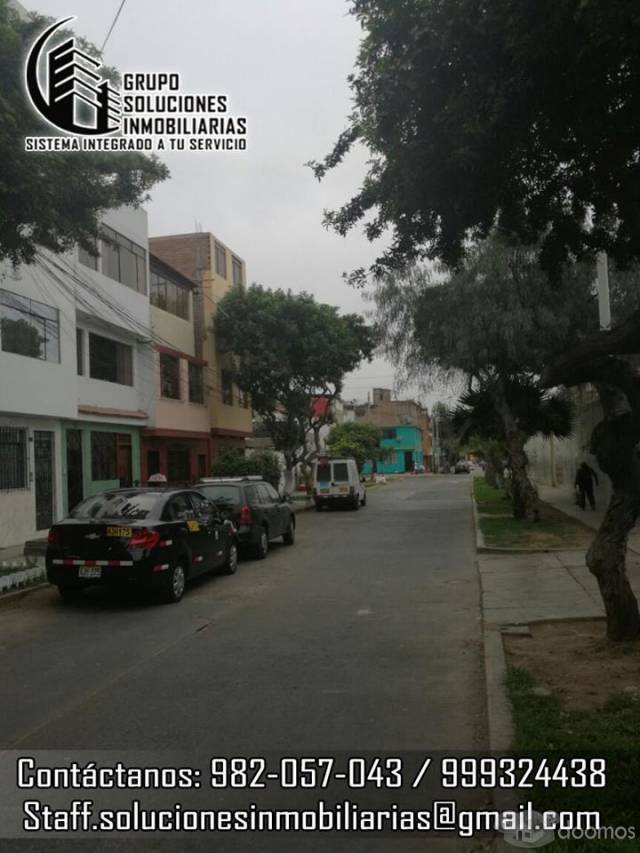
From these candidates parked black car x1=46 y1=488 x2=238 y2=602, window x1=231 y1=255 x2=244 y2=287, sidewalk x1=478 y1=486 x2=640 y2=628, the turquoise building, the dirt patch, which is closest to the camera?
the dirt patch

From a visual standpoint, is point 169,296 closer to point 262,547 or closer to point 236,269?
point 236,269

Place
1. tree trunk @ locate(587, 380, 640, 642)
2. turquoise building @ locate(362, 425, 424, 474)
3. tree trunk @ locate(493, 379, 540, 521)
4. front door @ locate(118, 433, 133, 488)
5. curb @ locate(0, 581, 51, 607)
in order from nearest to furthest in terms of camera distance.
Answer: tree trunk @ locate(587, 380, 640, 642)
curb @ locate(0, 581, 51, 607)
tree trunk @ locate(493, 379, 540, 521)
front door @ locate(118, 433, 133, 488)
turquoise building @ locate(362, 425, 424, 474)

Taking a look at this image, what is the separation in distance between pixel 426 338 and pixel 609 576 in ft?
45.3

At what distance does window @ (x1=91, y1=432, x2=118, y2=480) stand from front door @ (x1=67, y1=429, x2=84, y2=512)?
0.75 m

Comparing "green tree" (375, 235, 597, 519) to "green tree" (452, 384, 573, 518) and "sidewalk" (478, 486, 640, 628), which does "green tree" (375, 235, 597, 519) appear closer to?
"green tree" (452, 384, 573, 518)

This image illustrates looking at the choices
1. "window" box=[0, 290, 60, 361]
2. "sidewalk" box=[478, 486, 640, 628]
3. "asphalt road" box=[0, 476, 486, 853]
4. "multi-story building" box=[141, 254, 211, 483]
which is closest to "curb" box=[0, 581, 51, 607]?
"asphalt road" box=[0, 476, 486, 853]

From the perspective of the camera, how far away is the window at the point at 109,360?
74.7 feet

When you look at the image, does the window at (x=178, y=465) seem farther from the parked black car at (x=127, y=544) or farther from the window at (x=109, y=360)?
the parked black car at (x=127, y=544)

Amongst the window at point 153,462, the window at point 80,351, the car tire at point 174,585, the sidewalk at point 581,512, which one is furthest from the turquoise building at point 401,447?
the car tire at point 174,585

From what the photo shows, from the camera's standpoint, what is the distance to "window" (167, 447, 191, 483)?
28.3m

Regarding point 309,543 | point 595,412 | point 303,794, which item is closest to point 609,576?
point 303,794

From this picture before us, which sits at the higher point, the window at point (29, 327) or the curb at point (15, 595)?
the window at point (29, 327)

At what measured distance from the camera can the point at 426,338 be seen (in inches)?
795

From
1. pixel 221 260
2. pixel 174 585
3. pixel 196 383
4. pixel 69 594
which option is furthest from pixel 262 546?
pixel 221 260
